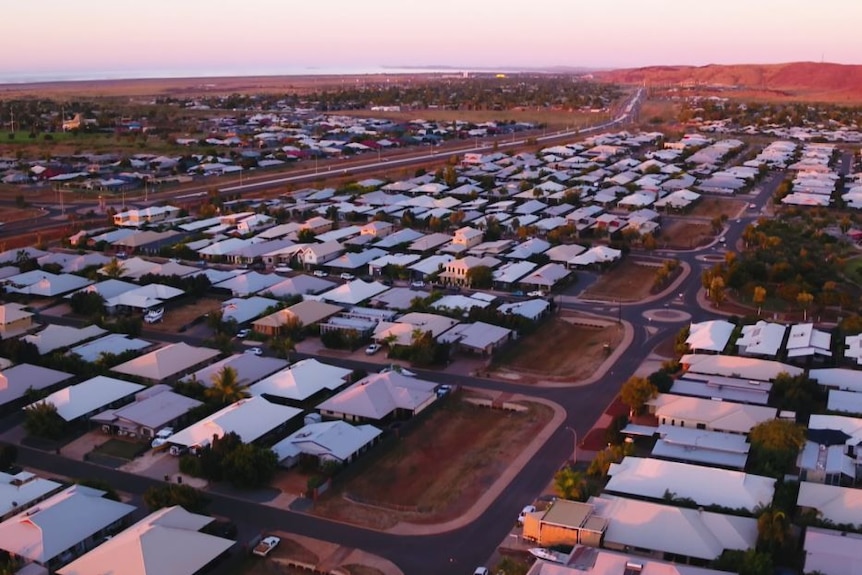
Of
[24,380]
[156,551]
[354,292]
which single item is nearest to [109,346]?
[24,380]

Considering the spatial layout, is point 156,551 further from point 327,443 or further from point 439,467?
point 439,467

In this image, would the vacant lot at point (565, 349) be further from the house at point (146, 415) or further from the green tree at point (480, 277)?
the house at point (146, 415)

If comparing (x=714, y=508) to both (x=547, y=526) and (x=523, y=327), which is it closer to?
(x=547, y=526)

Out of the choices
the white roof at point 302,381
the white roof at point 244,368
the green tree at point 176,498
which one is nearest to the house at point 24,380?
the white roof at point 244,368

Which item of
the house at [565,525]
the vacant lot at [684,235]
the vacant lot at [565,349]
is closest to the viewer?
the house at [565,525]

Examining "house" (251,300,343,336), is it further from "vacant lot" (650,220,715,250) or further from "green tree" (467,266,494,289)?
"vacant lot" (650,220,715,250)

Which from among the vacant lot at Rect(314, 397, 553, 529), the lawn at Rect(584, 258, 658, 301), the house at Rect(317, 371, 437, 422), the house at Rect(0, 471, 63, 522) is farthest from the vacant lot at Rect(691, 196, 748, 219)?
the house at Rect(0, 471, 63, 522)

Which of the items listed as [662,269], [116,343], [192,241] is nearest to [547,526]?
[116,343]
